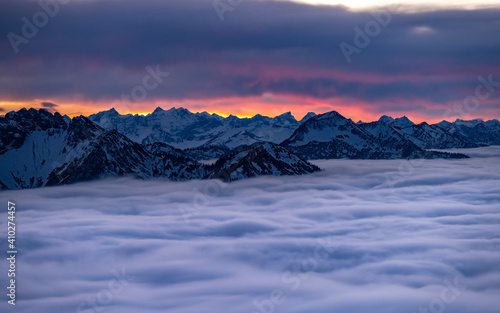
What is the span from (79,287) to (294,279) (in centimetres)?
9252

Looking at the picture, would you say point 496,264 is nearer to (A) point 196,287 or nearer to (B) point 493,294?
(B) point 493,294

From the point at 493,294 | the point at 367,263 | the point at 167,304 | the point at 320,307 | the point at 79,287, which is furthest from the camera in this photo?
the point at 367,263

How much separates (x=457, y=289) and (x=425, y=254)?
1693 inches

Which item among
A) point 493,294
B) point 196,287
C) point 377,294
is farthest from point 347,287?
point 196,287

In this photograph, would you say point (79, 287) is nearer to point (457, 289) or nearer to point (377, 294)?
point (377, 294)

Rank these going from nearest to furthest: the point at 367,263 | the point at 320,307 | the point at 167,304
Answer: the point at 320,307 < the point at 167,304 < the point at 367,263

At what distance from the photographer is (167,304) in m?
154

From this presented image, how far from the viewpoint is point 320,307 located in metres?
132

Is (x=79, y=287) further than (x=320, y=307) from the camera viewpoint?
Yes

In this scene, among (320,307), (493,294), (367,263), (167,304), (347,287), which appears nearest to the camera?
(320,307)

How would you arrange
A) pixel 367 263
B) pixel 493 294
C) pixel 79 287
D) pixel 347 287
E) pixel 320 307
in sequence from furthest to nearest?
pixel 367 263 → pixel 79 287 → pixel 347 287 → pixel 493 294 → pixel 320 307

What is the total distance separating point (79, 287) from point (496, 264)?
17329cm

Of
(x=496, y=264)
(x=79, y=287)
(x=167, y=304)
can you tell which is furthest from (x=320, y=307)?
(x=79, y=287)

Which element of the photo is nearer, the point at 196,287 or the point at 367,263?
the point at 196,287
